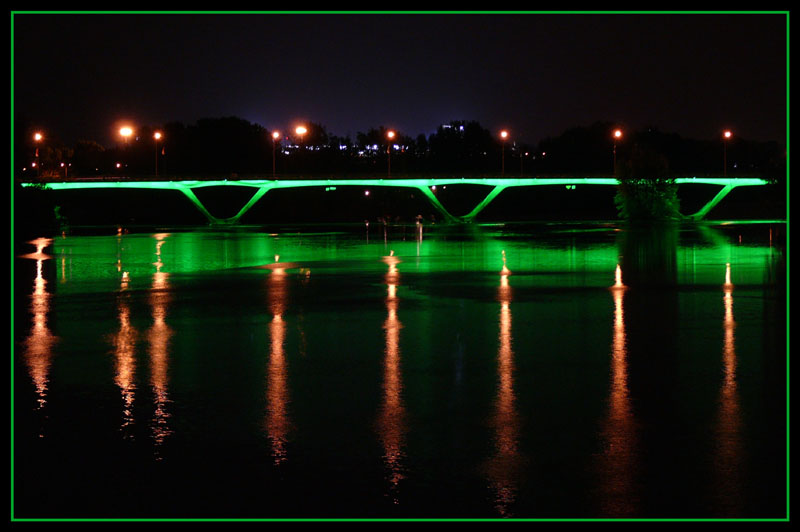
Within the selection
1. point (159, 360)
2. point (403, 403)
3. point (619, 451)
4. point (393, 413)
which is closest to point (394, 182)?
point (159, 360)

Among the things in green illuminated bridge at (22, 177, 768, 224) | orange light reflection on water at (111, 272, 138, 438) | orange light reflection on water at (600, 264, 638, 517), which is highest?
green illuminated bridge at (22, 177, 768, 224)

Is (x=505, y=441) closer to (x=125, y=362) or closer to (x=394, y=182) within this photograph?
(x=125, y=362)

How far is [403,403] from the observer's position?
8539mm

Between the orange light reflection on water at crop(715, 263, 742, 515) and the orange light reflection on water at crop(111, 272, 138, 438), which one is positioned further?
the orange light reflection on water at crop(111, 272, 138, 438)

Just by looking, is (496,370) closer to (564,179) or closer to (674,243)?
(674,243)

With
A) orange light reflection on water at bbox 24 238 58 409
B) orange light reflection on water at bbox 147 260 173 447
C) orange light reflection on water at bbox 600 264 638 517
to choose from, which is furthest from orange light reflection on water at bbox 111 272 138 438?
orange light reflection on water at bbox 600 264 638 517

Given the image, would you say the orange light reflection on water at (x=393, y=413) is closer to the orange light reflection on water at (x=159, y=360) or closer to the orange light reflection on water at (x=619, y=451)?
the orange light reflection on water at (x=619, y=451)

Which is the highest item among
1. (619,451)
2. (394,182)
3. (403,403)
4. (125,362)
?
(394,182)

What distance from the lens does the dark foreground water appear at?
6113mm

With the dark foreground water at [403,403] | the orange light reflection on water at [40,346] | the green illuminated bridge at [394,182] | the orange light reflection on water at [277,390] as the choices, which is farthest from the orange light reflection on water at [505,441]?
the green illuminated bridge at [394,182]

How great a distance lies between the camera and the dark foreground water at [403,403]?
241 inches

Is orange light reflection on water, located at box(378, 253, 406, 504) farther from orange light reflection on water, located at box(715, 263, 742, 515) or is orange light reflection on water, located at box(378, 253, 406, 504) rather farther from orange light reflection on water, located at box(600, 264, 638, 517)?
orange light reflection on water, located at box(715, 263, 742, 515)

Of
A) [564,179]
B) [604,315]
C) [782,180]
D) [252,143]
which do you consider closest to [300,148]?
[252,143]

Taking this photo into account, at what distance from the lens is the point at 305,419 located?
26.2ft
